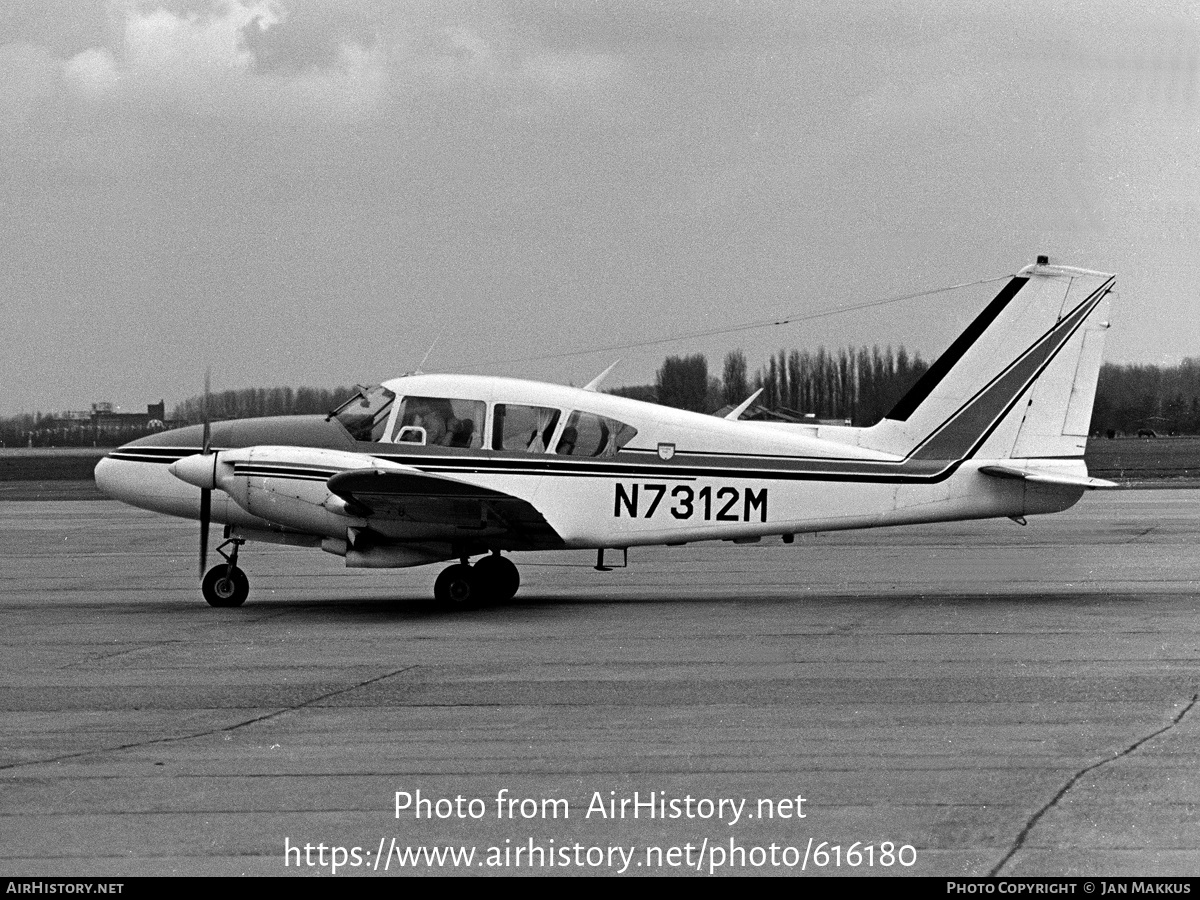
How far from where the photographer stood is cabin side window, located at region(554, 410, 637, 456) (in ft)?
54.7

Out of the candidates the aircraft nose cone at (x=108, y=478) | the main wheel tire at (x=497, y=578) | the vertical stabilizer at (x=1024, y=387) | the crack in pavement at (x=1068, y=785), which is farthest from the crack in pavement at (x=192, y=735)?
the vertical stabilizer at (x=1024, y=387)

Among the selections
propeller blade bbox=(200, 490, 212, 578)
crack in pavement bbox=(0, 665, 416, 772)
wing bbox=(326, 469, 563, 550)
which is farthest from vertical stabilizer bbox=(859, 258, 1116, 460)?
crack in pavement bbox=(0, 665, 416, 772)

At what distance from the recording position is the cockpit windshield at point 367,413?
55.2 ft

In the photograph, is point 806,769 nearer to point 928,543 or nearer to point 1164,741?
point 1164,741

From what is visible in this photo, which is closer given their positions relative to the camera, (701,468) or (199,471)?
(199,471)

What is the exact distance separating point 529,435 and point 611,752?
8.51m

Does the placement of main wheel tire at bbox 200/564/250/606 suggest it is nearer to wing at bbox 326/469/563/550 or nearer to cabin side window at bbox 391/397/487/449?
wing at bbox 326/469/563/550

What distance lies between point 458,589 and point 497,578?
622 millimetres

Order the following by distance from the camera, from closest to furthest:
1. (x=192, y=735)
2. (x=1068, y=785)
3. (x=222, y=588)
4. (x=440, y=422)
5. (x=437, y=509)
Answer: (x=1068, y=785)
(x=192, y=735)
(x=437, y=509)
(x=222, y=588)
(x=440, y=422)

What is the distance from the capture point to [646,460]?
16.6 metres

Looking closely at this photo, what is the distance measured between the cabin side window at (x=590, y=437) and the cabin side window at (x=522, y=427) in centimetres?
18

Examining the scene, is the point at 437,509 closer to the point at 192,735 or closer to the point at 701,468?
the point at 701,468

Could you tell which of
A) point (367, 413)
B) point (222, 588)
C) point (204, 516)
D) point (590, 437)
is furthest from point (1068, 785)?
point (204, 516)

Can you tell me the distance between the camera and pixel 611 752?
8.52 metres
